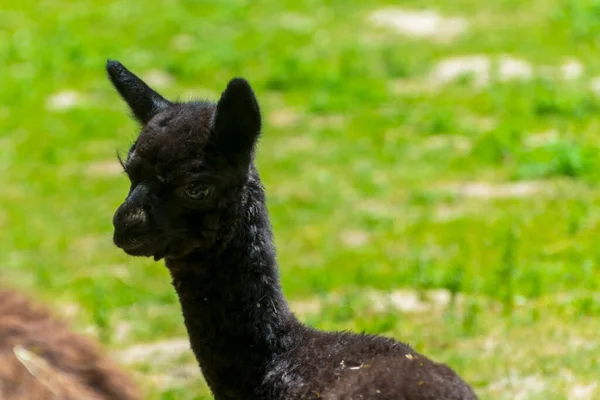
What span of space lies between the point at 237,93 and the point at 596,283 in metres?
4.89

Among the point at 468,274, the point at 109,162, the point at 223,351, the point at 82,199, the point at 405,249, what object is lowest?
the point at 223,351

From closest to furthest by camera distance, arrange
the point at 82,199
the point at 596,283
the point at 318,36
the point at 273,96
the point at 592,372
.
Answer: the point at 592,372 < the point at 596,283 < the point at 82,199 < the point at 273,96 < the point at 318,36

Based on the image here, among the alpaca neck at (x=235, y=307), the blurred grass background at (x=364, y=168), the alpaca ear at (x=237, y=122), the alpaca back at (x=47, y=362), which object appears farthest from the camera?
Result: the blurred grass background at (x=364, y=168)

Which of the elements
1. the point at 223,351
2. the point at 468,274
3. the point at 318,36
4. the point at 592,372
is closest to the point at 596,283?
the point at 468,274

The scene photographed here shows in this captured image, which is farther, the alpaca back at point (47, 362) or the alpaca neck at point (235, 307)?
the alpaca back at point (47, 362)

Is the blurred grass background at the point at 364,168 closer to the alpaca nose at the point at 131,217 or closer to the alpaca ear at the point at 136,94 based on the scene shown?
the alpaca ear at the point at 136,94

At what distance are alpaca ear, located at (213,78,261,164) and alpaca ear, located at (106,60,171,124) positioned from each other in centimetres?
49

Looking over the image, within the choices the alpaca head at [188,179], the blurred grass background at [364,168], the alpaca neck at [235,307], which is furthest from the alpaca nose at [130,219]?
the blurred grass background at [364,168]

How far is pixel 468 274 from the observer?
340 inches

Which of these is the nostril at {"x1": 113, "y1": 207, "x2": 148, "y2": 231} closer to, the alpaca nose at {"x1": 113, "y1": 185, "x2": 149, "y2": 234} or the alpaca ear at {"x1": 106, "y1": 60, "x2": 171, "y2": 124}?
the alpaca nose at {"x1": 113, "y1": 185, "x2": 149, "y2": 234}

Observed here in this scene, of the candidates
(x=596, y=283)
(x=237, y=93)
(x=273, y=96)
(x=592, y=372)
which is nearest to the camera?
(x=237, y=93)

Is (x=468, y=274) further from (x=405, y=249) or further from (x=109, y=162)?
(x=109, y=162)

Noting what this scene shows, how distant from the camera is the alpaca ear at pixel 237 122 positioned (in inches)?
159

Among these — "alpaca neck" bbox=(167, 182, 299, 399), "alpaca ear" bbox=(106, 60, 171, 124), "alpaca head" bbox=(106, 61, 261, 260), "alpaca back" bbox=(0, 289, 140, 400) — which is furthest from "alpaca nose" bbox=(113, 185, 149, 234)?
"alpaca back" bbox=(0, 289, 140, 400)
